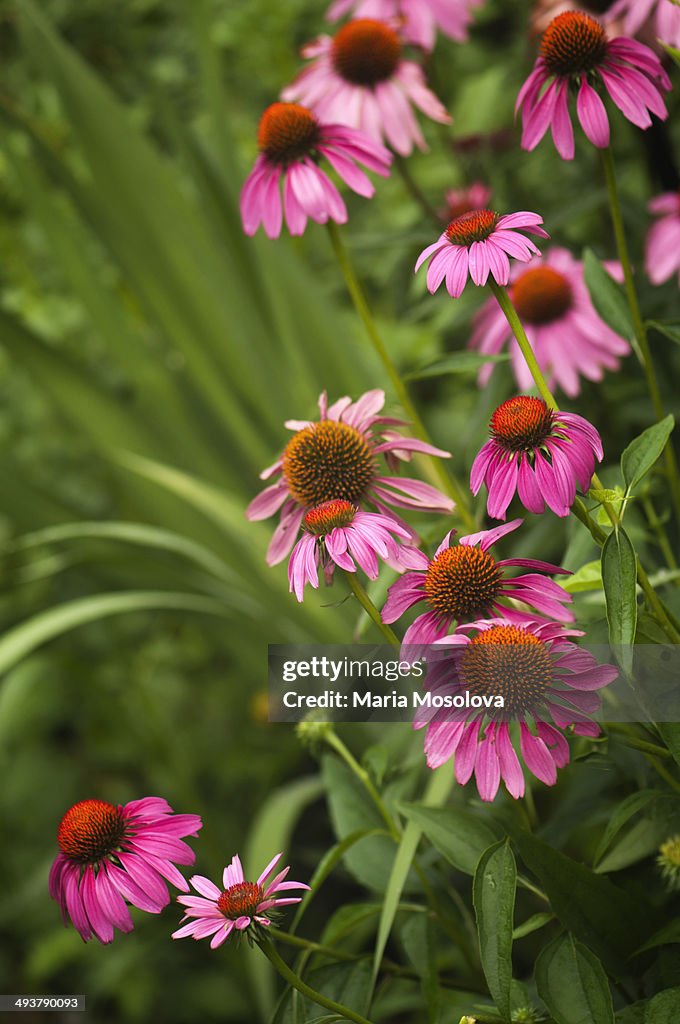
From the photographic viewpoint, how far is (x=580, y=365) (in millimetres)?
583

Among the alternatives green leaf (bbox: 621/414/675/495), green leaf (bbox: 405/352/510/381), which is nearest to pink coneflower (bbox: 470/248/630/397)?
green leaf (bbox: 405/352/510/381)

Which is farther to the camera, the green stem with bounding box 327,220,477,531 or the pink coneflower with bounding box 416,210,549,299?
the green stem with bounding box 327,220,477,531

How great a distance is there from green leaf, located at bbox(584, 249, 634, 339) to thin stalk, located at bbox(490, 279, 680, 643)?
0.44 ft

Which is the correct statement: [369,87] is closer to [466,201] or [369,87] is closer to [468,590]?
[466,201]

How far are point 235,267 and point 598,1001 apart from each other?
2.82ft

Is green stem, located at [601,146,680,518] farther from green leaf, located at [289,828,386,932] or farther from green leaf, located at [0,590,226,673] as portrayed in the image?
green leaf, located at [0,590,226,673]

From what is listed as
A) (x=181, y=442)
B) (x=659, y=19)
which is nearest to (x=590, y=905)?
(x=659, y=19)

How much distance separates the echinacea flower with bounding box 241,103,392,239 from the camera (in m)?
0.42

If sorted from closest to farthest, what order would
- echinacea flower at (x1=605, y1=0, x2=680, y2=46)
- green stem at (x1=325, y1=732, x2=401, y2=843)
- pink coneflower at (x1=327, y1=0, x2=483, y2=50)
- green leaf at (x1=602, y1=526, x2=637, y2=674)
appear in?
1. green leaf at (x1=602, y1=526, x2=637, y2=674)
2. green stem at (x1=325, y1=732, x2=401, y2=843)
3. echinacea flower at (x1=605, y1=0, x2=680, y2=46)
4. pink coneflower at (x1=327, y1=0, x2=483, y2=50)

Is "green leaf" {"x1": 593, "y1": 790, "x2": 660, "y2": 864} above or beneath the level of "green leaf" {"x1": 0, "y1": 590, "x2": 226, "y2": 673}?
beneath

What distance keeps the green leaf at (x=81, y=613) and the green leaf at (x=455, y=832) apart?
42 cm

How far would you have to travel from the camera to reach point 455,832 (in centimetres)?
37

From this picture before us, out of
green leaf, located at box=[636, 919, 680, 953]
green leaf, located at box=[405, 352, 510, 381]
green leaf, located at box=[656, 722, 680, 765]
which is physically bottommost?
green leaf, located at box=[636, 919, 680, 953]

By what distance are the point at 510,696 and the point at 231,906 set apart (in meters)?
0.11
